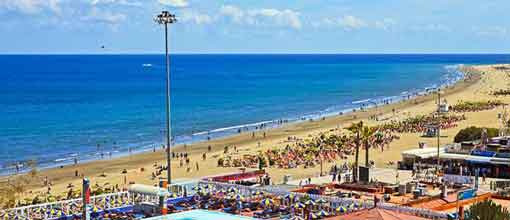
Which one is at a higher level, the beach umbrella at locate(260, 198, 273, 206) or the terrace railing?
the terrace railing

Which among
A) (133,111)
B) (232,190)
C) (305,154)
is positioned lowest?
(305,154)

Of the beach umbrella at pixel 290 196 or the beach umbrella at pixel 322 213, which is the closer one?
the beach umbrella at pixel 322 213

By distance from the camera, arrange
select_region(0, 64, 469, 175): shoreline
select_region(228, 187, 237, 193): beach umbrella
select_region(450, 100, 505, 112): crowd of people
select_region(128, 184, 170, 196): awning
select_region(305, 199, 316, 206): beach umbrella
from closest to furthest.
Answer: select_region(128, 184, 170, 196): awning, select_region(305, 199, 316, 206): beach umbrella, select_region(228, 187, 237, 193): beach umbrella, select_region(0, 64, 469, 175): shoreline, select_region(450, 100, 505, 112): crowd of people

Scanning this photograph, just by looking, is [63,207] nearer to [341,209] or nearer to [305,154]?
[341,209]

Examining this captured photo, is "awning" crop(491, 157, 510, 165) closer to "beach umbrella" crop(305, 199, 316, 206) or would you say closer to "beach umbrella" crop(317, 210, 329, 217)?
"beach umbrella" crop(305, 199, 316, 206)

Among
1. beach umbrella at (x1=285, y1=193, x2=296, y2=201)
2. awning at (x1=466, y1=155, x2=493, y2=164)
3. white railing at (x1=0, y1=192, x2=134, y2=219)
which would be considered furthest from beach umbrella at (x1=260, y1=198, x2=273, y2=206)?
awning at (x1=466, y1=155, x2=493, y2=164)

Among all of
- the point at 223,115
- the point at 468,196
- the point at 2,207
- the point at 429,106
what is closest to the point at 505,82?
the point at 429,106

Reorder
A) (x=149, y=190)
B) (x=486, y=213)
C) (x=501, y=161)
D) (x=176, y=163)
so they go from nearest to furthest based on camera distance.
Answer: (x=486, y=213) → (x=149, y=190) → (x=501, y=161) → (x=176, y=163)

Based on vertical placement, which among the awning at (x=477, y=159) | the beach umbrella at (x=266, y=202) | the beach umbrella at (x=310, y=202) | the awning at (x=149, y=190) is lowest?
the beach umbrella at (x=266, y=202)

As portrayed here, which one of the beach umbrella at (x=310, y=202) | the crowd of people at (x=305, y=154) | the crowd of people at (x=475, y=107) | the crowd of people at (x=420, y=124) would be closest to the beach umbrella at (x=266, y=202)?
the beach umbrella at (x=310, y=202)

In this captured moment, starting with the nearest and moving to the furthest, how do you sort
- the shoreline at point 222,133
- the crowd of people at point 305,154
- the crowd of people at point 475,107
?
the crowd of people at point 305,154 < the shoreline at point 222,133 < the crowd of people at point 475,107

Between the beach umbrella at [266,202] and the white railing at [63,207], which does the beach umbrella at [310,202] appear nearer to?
the beach umbrella at [266,202]

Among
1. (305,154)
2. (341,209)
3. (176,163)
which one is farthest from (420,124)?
(341,209)

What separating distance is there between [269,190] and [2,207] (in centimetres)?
942
